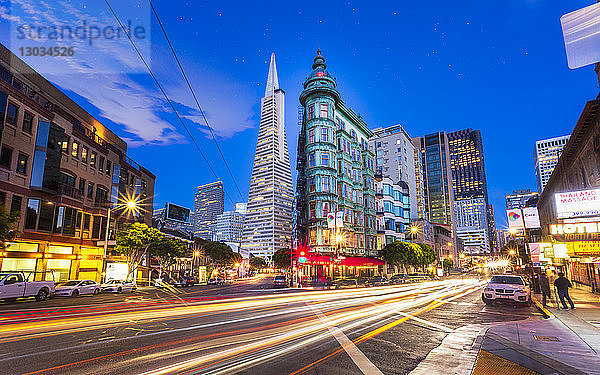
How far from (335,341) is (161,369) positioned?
5.06 metres

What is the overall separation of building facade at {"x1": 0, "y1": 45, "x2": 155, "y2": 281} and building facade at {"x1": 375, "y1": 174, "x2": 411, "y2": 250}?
5298cm

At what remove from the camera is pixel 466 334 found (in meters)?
11.5

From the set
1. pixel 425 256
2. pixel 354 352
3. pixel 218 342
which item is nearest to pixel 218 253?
pixel 425 256

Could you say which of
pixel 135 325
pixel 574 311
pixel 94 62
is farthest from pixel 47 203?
pixel 574 311

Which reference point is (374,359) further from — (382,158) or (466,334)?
(382,158)

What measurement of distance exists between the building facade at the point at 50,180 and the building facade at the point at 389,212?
5298cm

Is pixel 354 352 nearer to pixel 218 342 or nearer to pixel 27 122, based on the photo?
pixel 218 342

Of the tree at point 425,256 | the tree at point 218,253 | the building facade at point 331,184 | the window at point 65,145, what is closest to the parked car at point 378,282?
the building facade at point 331,184

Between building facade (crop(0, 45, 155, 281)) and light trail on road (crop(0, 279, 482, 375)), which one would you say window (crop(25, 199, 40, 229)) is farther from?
light trail on road (crop(0, 279, 482, 375))

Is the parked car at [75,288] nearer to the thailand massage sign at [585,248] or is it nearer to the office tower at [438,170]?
the thailand massage sign at [585,248]

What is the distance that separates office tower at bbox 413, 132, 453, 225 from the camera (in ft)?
583

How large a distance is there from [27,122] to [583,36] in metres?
41.1

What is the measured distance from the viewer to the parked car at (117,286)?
115 ft

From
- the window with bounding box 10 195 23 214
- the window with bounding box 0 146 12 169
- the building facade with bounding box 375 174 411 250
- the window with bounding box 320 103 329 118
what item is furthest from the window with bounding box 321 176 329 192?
the window with bounding box 0 146 12 169
